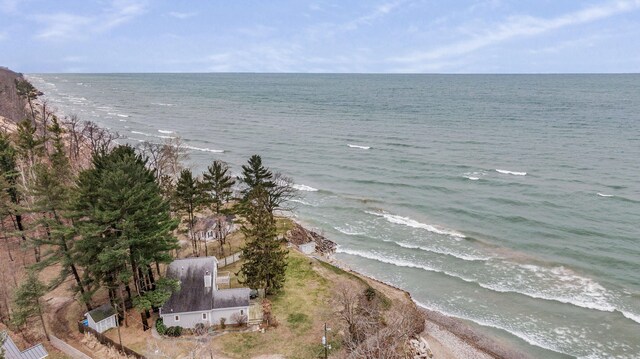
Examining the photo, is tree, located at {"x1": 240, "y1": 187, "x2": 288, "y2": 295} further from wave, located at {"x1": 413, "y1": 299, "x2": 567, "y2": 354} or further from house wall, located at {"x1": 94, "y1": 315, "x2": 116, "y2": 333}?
wave, located at {"x1": 413, "y1": 299, "x2": 567, "y2": 354}

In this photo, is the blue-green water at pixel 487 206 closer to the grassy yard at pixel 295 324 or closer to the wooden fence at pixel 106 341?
the grassy yard at pixel 295 324

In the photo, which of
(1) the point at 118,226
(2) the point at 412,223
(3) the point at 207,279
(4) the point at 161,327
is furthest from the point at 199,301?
(2) the point at 412,223

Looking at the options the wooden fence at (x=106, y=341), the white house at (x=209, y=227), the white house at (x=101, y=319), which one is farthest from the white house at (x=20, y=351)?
the white house at (x=209, y=227)

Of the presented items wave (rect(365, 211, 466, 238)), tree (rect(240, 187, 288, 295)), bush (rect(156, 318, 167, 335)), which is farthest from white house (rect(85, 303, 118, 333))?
wave (rect(365, 211, 466, 238))

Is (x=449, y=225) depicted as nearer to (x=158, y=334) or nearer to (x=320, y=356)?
(x=320, y=356)

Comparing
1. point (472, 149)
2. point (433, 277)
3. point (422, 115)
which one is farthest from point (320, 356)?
point (422, 115)

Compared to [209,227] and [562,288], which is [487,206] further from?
[209,227]

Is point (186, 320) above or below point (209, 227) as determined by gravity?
below
